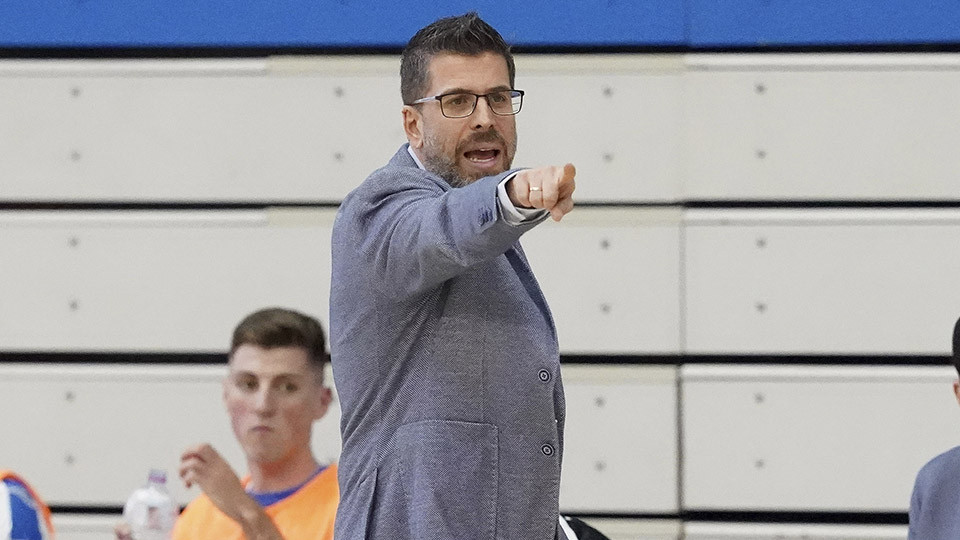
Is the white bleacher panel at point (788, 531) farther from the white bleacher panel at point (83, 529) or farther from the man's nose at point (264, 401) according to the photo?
the white bleacher panel at point (83, 529)

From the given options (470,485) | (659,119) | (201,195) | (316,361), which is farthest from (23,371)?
(470,485)

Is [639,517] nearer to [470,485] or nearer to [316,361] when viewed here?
[316,361]

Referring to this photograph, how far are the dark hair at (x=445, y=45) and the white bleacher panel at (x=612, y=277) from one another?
1.15 m

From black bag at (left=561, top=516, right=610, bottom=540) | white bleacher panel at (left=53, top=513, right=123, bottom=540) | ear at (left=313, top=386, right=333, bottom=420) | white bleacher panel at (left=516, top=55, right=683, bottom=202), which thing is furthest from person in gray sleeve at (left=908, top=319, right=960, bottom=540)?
white bleacher panel at (left=53, top=513, right=123, bottom=540)

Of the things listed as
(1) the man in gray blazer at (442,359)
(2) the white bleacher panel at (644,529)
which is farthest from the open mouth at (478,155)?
(2) the white bleacher panel at (644,529)

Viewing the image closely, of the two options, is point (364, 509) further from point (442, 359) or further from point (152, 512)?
point (152, 512)

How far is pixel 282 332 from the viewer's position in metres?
2.63

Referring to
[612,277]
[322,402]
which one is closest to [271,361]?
[322,402]

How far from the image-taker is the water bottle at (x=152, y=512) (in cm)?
259

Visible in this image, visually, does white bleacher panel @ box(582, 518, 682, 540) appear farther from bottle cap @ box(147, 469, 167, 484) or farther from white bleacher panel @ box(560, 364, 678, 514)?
bottle cap @ box(147, 469, 167, 484)

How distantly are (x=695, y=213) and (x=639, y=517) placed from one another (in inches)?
24.8

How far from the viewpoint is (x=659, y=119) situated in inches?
114

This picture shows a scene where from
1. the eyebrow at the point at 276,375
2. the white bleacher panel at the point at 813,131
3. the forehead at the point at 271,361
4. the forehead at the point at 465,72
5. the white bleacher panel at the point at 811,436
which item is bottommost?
the white bleacher panel at the point at 811,436

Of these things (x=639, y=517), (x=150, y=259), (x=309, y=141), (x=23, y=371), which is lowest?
(x=639, y=517)
